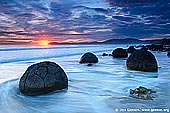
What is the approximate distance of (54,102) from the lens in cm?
450

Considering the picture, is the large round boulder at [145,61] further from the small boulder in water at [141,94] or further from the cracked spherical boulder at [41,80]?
the cracked spherical boulder at [41,80]

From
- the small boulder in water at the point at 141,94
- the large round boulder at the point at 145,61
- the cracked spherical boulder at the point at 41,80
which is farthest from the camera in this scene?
the large round boulder at the point at 145,61

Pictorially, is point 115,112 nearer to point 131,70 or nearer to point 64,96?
point 64,96

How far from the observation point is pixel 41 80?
196 inches

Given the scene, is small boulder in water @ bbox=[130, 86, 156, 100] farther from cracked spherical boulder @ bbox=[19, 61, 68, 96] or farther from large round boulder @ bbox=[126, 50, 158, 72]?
large round boulder @ bbox=[126, 50, 158, 72]

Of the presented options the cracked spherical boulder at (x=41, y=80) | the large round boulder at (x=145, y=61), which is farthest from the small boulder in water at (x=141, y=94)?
the large round boulder at (x=145, y=61)

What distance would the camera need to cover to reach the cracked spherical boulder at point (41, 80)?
4965 mm

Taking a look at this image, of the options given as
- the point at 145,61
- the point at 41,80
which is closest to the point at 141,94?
the point at 41,80

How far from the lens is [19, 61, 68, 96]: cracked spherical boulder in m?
4.96

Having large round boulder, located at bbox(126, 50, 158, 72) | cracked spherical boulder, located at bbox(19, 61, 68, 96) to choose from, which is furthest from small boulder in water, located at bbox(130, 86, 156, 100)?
large round boulder, located at bbox(126, 50, 158, 72)

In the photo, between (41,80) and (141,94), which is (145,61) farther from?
(41,80)

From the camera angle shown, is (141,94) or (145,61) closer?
(141,94)

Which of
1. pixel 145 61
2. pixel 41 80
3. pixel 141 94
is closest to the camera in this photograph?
pixel 141 94

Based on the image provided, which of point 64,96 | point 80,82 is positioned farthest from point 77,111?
point 80,82
